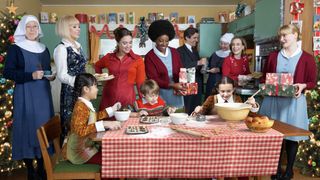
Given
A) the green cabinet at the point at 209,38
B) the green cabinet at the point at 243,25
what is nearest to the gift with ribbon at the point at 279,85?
the green cabinet at the point at 243,25

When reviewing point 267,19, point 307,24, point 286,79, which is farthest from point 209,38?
point 286,79

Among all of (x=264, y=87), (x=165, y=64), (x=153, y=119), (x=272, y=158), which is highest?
(x=165, y=64)

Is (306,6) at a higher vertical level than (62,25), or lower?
higher

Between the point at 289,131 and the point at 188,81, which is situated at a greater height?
the point at 188,81

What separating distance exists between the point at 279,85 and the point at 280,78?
0.06 meters

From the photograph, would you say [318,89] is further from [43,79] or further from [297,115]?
[43,79]

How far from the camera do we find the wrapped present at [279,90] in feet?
8.59

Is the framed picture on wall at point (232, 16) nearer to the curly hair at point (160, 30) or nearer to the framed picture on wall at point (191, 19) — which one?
the framed picture on wall at point (191, 19)

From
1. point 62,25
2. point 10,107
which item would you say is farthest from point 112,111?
point 10,107

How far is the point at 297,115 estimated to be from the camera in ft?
9.38

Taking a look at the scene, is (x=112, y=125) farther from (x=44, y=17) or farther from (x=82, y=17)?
(x=44, y=17)

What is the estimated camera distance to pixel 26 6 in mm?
5688

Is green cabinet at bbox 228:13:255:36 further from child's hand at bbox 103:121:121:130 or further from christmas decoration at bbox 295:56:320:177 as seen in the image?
child's hand at bbox 103:121:121:130

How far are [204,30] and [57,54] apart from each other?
163 inches
